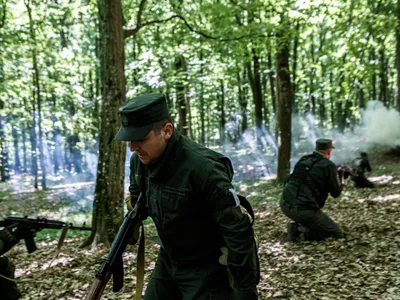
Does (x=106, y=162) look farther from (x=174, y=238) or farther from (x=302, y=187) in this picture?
(x=174, y=238)

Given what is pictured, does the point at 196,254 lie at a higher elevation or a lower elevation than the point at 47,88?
lower

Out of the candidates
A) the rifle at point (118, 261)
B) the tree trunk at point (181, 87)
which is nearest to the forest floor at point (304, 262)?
the rifle at point (118, 261)

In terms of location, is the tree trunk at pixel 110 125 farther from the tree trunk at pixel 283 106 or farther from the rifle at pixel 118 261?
the tree trunk at pixel 283 106

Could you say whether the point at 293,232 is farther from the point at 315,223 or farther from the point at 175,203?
the point at 175,203

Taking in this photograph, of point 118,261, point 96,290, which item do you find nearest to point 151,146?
point 118,261

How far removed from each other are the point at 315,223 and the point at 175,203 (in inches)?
190

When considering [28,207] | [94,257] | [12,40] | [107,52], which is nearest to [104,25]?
[107,52]

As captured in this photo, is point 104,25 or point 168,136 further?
point 104,25

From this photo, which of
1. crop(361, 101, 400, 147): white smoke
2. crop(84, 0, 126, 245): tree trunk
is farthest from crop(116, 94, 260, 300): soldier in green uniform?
crop(361, 101, 400, 147): white smoke

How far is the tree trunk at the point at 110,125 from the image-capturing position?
6543 mm

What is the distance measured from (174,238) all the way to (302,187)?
185 inches

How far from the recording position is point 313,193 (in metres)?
6.58

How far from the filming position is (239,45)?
34.8ft

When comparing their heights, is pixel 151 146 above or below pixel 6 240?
above
